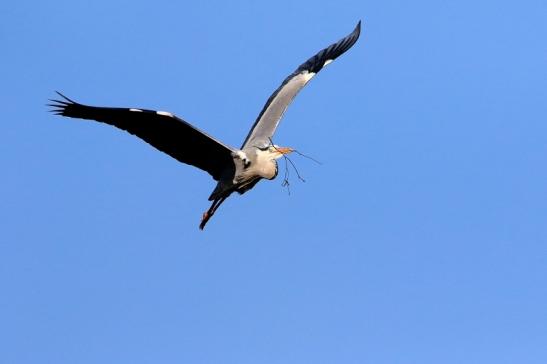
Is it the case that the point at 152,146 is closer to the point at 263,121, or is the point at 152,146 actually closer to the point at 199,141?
the point at 199,141

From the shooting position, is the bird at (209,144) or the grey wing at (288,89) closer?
the bird at (209,144)

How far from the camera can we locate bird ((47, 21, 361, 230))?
16.2m

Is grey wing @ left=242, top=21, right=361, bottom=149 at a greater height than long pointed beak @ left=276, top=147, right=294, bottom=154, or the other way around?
grey wing @ left=242, top=21, right=361, bottom=149

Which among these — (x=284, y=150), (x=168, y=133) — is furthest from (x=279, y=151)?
(x=168, y=133)

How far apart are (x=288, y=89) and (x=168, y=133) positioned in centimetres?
337

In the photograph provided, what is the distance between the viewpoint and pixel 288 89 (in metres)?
19.6

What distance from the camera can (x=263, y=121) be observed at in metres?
18.7

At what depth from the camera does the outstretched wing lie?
16.1m

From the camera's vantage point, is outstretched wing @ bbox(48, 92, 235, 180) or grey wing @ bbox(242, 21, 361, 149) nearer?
outstretched wing @ bbox(48, 92, 235, 180)

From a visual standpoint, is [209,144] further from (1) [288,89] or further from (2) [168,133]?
(1) [288,89]

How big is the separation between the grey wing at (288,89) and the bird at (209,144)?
0.02 m

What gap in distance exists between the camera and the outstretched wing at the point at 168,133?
16094 millimetres

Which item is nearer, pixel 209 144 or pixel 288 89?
pixel 209 144

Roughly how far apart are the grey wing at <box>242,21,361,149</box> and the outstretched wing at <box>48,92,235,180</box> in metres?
0.79
